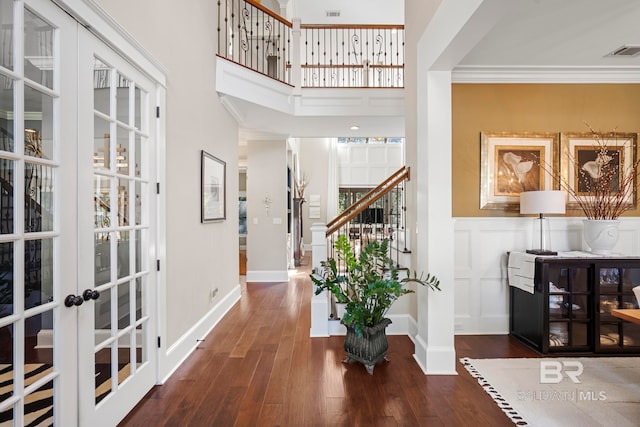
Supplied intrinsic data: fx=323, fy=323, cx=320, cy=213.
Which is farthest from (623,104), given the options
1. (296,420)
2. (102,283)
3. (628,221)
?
(102,283)

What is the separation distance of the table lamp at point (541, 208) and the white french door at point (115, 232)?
3.48 m

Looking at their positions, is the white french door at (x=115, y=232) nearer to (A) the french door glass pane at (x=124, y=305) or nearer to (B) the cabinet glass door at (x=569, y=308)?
(A) the french door glass pane at (x=124, y=305)

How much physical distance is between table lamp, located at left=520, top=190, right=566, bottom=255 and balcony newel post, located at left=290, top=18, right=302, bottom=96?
3.30 meters

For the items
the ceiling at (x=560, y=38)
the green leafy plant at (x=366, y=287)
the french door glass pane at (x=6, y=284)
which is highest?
the ceiling at (x=560, y=38)

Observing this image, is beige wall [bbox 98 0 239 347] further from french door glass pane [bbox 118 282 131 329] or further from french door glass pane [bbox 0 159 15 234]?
french door glass pane [bbox 0 159 15 234]

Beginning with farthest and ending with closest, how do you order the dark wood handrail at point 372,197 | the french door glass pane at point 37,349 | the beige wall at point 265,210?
the beige wall at point 265,210
the dark wood handrail at point 372,197
the french door glass pane at point 37,349

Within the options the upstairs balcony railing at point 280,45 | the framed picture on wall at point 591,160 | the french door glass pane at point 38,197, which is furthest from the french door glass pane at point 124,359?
the framed picture on wall at point 591,160

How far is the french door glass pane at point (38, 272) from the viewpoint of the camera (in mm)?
1475

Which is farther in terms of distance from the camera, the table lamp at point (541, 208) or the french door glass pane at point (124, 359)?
the table lamp at point (541, 208)

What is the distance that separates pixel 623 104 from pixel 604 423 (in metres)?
3.34

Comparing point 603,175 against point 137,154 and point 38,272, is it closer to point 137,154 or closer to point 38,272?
point 137,154

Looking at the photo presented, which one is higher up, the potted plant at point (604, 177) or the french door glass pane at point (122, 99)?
the french door glass pane at point (122, 99)

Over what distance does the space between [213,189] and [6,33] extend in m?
2.53

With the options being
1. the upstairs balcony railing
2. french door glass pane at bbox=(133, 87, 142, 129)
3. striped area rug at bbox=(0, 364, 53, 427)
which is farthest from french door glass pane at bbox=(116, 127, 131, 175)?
the upstairs balcony railing
